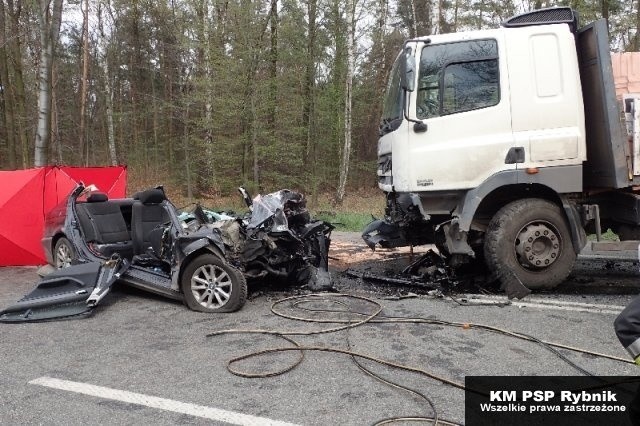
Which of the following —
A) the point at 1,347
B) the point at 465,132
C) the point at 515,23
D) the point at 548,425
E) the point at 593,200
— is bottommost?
the point at 548,425

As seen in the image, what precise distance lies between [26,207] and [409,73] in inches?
269

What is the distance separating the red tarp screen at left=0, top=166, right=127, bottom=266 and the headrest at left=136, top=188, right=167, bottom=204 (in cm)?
277

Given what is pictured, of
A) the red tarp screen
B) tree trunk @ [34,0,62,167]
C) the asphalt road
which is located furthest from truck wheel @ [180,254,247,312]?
tree trunk @ [34,0,62,167]

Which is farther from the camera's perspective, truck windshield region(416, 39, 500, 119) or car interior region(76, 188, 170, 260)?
car interior region(76, 188, 170, 260)

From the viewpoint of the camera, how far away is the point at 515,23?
5840 millimetres

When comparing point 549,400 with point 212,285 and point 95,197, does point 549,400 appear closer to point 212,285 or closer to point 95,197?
point 212,285

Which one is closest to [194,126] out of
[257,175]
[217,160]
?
[217,160]

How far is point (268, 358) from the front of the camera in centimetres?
402

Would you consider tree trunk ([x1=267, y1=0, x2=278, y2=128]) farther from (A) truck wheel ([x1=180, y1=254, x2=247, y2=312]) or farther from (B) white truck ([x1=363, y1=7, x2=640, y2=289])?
(A) truck wheel ([x1=180, y1=254, x2=247, y2=312])

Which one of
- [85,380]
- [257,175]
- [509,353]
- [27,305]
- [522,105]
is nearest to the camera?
[85,380]

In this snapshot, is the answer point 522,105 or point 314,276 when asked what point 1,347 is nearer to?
point 314,276

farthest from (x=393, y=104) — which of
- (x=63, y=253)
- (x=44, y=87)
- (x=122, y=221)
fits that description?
(x=44, y=87)

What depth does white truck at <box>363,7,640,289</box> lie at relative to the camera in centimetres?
563

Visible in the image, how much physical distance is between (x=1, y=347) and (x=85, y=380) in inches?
52.0
